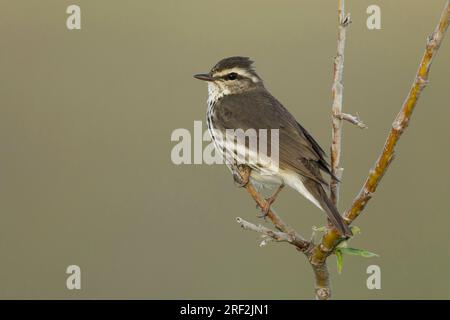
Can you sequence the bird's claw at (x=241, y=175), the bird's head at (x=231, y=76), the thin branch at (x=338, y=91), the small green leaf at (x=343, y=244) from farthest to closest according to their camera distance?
1. the bird's head at (x=231, y=76)
2. the bird's claw at (x=241, y=175)
3. the thin branch at (x=338, y=91)
4. the small green leaf at (x=343, y=244)

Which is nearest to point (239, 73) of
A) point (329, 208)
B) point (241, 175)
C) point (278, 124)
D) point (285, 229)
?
point (278, 124)

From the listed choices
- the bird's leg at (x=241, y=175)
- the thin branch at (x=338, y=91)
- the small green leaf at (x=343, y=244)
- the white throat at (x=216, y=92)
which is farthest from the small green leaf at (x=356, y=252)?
the white throat at (x=216, y=92)

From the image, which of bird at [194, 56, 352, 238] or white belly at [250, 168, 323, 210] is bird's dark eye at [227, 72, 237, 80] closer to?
bird at [194, 56, 352, 238]

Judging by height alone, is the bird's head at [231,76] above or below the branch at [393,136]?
above

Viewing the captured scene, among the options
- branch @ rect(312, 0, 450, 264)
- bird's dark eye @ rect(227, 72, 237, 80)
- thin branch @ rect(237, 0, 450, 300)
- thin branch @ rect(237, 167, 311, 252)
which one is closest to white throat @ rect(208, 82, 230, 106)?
bird's dark eye @ rect(227, 72, 237, 80)

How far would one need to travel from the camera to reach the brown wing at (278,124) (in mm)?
5344

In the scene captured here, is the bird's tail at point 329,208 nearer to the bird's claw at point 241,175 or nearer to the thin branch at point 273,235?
the thin branch at point 273,235

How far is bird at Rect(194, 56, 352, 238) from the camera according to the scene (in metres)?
5.28

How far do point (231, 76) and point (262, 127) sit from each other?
2.79 ft

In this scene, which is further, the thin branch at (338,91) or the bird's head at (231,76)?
the bird's head at (231,76)

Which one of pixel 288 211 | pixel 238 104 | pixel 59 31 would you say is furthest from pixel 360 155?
pixel 59 31

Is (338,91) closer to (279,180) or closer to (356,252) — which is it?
(356,252)

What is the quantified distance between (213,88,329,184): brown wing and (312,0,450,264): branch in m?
1.40

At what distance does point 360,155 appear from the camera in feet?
29.5
